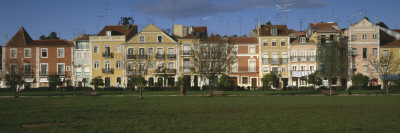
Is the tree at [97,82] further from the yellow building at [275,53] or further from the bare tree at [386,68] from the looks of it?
the bare tree at [386,68]

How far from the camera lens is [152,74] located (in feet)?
221

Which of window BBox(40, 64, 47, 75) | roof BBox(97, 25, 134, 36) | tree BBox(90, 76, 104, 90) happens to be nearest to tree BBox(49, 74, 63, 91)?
tree BBox(90, 76, 104, 90)

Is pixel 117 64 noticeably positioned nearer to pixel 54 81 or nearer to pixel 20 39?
pixel 54 81

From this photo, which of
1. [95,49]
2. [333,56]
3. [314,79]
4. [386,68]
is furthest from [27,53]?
[386,68]

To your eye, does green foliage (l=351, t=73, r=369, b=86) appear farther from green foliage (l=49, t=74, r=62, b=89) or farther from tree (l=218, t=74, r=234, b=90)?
green foliage (l=49, t=74, r=62, b=89)

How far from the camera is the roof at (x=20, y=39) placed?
224 feet

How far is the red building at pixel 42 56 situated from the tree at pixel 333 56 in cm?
4149

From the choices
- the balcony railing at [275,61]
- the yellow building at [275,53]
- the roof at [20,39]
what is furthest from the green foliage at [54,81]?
the balcony railing at [275,61]

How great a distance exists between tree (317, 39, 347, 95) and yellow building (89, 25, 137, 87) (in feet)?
105

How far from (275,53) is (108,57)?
28.1m

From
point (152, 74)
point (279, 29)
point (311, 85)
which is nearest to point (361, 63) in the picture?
point (311, 85)

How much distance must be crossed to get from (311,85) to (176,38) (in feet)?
78.6

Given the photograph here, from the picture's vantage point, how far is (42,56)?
68688 millimetres

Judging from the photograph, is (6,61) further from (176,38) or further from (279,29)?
(279,29)
